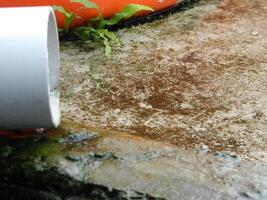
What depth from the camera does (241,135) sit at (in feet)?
9.21

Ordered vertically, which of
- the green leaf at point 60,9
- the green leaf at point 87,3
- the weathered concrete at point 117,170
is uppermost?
the green leaf at point 87,3

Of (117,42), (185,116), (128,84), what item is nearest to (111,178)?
(185,116)

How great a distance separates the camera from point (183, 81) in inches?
129

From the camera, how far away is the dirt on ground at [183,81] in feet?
9.39

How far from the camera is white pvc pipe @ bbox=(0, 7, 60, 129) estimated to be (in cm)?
234

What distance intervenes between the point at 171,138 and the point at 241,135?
0.33 meters

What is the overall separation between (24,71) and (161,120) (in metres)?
0.87

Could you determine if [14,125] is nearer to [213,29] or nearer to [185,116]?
[185,116]

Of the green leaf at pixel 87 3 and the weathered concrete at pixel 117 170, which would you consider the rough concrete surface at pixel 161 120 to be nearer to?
the weathered concrete at pixel 117 170

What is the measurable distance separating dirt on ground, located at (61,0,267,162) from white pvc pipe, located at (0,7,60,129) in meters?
0.49

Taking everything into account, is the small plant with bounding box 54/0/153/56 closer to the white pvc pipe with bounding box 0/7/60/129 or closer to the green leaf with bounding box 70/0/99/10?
the green leaf with bounding box 70/0/99/10

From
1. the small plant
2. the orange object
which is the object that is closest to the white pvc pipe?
the orange object

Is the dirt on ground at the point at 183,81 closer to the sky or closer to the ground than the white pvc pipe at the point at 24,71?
closer to the ground

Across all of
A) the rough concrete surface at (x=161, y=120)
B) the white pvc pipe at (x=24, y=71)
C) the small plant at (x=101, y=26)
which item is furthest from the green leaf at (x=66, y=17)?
the white pvc pipe at (x=24, y=71)
